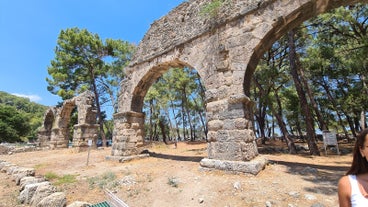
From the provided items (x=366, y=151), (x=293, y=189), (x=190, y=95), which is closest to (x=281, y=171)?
(x=293, y=189)

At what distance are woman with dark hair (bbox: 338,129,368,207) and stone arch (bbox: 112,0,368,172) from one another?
3022 millimetres

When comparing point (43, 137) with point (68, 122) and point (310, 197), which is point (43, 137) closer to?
point (68, 122)

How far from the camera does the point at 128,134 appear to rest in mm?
8062

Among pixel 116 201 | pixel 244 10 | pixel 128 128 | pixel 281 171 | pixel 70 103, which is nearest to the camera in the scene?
pixel 116 201

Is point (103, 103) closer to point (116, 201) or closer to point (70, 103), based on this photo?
point (70, 103)

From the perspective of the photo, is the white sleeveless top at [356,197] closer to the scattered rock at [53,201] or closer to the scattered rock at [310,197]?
the scattered rock at [310,197]

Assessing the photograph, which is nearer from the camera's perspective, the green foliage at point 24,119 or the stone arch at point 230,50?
the stone arch at point 230,50

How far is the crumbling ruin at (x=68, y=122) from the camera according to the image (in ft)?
42.5

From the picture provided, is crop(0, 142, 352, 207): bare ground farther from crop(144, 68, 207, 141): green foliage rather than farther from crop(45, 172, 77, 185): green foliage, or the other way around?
crop(144, 68, 207, 141): green foliage

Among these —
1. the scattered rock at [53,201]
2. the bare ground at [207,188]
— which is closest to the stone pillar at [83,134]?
the bare ground at [207,188]

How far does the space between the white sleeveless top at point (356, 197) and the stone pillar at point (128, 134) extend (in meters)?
7.44

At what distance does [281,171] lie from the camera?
4.79m

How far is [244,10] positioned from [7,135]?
105 ft

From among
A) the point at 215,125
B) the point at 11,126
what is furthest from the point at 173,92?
the point at 11,126
